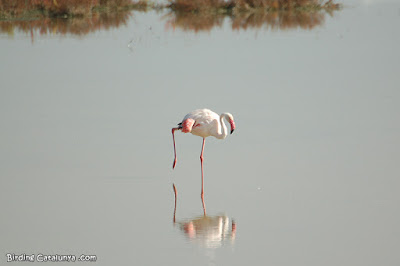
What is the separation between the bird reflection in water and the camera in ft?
20.2

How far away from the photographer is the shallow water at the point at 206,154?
615cm

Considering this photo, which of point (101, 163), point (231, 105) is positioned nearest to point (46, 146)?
point (101, 163)

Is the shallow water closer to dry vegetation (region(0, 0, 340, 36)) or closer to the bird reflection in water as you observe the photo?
the bird reflection in water

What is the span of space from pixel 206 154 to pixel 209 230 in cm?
247

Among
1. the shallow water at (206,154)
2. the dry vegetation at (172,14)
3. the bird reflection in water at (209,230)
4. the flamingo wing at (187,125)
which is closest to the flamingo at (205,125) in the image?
the flamingo wing at (187,125)

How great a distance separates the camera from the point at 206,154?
8812 millimetres

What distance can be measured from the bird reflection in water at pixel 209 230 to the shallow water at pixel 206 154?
15 mm

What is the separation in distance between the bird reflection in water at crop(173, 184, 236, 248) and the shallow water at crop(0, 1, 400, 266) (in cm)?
2

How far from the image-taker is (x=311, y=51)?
15.0m

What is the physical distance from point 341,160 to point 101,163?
7.88 ft

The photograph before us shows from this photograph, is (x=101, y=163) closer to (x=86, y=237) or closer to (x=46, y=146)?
(x=46, y=146)

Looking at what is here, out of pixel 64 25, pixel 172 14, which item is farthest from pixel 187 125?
pixel 172 14

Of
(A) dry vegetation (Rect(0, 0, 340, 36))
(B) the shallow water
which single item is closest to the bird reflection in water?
(B) the shallow water

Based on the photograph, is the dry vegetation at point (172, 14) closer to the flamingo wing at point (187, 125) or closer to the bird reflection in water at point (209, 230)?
the flamingo wing at point (187, 125)
